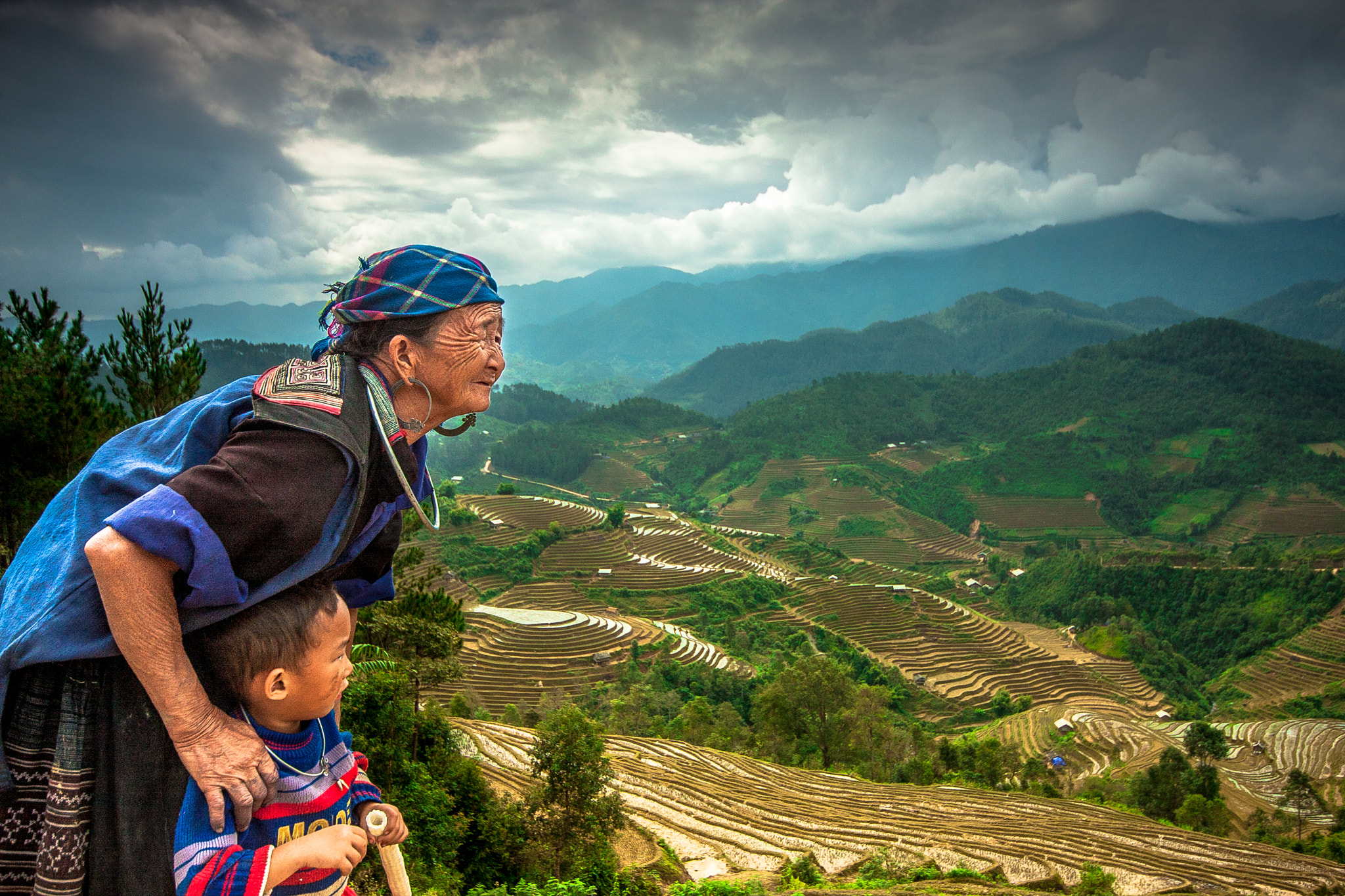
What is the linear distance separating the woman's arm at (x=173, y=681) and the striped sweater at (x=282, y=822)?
0.09ft

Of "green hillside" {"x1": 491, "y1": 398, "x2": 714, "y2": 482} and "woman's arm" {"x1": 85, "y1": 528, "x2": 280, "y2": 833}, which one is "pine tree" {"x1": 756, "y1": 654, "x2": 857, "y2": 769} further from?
"green hillside" {"x1": 491, "y1": 398, "x2": 714, "y2": 482}

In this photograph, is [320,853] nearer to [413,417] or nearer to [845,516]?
[413,417]

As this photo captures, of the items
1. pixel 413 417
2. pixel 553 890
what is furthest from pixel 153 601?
pixel 553 890

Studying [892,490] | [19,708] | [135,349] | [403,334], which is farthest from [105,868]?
[892,490]

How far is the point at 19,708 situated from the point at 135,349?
8.21m

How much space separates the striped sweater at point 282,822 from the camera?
1.10 meters

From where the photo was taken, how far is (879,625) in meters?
42.1

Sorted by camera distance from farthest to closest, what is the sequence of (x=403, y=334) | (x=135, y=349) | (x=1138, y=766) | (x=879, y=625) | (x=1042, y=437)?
1. (x=1042, y=437)
2. (x=879, y=625)
3. (x=1138, y=766)
4. (x=135, y=349)
5. (x=403, y=334)

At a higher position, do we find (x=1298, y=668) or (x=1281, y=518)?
(x=1281, y=518)

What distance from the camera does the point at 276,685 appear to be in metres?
1.23

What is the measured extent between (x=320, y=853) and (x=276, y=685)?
0.94 feet

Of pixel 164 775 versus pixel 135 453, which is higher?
pixel 135 453

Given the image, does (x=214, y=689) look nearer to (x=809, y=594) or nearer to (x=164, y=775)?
(x=164, y=775)

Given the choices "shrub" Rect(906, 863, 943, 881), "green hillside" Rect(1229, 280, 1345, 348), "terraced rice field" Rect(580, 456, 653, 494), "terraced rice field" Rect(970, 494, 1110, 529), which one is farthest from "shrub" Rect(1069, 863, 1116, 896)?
"green hillside" Rect(1229, 280, 1345, 348)
